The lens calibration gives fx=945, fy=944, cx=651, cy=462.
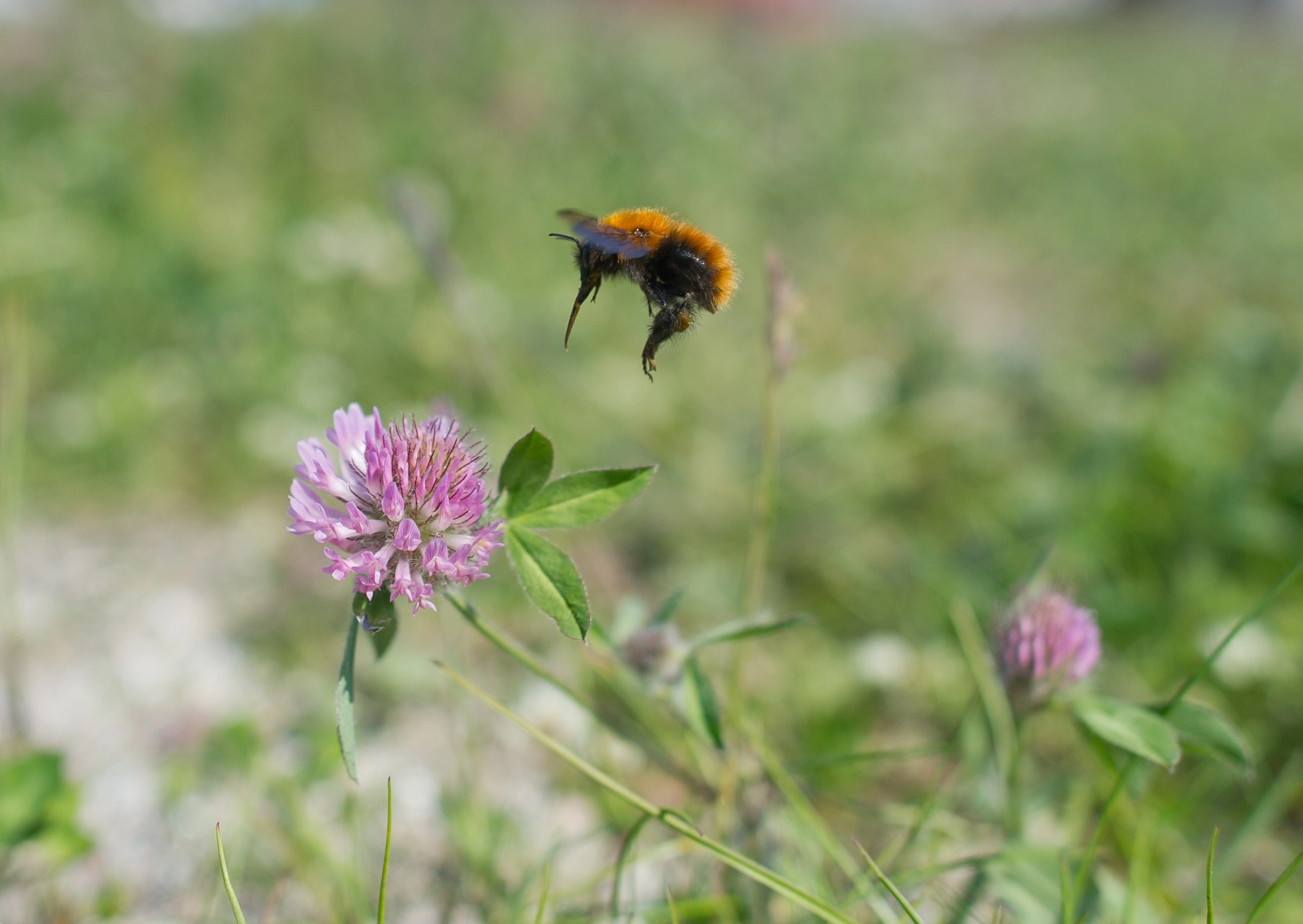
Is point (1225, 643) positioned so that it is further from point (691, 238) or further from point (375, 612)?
point (375, 612)

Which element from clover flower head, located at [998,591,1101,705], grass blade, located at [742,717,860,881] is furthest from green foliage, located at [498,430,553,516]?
clover flower head, located at [998,591,1101,705]

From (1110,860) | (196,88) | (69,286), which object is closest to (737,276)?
(1110,860)

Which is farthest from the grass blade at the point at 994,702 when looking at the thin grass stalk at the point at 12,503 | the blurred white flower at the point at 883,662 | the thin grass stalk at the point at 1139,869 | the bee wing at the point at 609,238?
the thin grass stalk at the point at 12,503

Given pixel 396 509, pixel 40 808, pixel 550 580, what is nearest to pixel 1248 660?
pixel 550 580

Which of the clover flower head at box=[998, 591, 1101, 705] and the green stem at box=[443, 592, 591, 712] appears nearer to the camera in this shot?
the green stem at box=[443, 592, 591, 712]

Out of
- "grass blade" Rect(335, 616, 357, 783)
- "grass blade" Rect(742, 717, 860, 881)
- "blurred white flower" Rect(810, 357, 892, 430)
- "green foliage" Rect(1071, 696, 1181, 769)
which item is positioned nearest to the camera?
"grass blade" Rect(335, 616, 357, 783)

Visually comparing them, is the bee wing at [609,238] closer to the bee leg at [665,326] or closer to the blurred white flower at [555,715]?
the bee leg at [665,326]

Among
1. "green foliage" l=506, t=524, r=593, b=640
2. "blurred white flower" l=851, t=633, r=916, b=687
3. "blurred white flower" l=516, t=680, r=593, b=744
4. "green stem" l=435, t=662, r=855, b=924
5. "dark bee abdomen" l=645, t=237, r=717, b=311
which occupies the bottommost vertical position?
"blurred white flower" l=516, t=680, r=593, b=744

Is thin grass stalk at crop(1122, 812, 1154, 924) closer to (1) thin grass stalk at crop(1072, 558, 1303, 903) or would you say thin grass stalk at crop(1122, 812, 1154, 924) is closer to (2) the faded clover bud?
(1) thin grass stalk at crop(1072, 558, 1303, 903)
